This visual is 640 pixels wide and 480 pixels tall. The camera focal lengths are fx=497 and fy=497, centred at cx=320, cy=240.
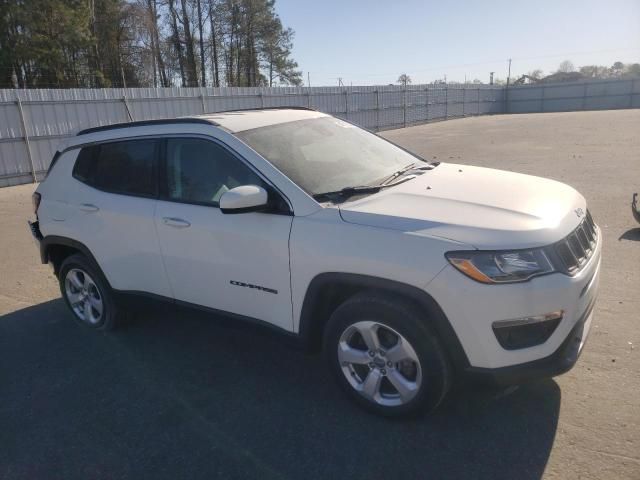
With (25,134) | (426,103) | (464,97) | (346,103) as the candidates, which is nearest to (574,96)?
(464,97)

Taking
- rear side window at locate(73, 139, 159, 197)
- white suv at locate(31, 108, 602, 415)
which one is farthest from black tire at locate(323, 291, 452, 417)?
rear side window at locate(73, 139, 159, 197)

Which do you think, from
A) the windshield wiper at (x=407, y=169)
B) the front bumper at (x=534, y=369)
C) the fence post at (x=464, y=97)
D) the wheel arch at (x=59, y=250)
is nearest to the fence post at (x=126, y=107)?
the wheel arch at (x=59, y=250)

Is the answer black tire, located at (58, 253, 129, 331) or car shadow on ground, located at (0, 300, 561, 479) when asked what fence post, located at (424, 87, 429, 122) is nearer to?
black tire, located at (58, 253, 129, 331)

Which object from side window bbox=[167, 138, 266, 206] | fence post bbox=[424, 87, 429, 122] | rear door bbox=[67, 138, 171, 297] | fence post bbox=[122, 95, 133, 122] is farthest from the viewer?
fence post bbox=[424, 87, 429, 122]

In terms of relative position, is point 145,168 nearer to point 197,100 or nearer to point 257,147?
point 257,147

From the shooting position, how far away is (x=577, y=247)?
274cm

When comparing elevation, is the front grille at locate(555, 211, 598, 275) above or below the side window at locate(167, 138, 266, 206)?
below

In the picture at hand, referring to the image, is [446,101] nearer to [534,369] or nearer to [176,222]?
[176,222]

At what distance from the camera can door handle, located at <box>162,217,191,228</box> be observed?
3.39 m

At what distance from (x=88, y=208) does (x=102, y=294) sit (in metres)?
0.75

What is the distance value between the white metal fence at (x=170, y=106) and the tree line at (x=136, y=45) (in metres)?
13.5

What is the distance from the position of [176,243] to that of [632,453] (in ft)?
9.69

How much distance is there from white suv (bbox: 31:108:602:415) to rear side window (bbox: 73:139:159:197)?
0.01 metres

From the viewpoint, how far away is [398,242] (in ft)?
8.43
